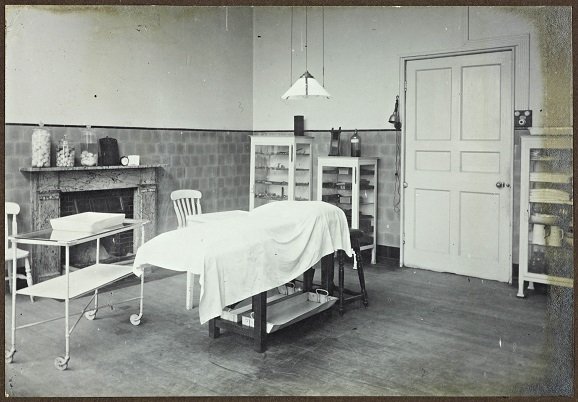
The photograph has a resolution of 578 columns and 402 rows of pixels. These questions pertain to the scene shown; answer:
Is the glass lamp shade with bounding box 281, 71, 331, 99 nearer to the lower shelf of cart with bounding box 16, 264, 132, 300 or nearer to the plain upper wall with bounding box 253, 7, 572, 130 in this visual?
the plain upper wall with bounding box 253, 7, 572, 130

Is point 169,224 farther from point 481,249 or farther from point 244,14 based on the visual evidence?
point 481,249

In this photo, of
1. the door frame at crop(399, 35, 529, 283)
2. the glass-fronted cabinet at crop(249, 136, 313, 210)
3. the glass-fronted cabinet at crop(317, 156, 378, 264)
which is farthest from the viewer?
the glass-fronted cabinet at crop(249, 136, 313, 210)

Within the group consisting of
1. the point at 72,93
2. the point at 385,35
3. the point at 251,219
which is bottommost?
the point at 251,219

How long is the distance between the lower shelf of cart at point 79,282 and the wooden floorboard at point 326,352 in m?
0.51

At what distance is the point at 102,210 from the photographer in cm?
622

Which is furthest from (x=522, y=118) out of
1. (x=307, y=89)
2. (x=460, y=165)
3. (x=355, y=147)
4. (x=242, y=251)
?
(x=242, y=251)

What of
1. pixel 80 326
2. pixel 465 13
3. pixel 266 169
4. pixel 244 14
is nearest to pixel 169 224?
pixel 266 169

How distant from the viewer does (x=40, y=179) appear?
551 centimetres

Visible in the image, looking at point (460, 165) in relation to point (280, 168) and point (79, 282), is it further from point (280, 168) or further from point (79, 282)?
point (79, 282)

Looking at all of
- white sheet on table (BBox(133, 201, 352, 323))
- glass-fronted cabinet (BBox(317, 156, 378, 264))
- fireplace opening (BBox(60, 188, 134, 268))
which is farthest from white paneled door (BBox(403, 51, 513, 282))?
fireplace opening (BBox(60, 188, 134, 268))

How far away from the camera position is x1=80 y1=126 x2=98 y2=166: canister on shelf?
5914 mm

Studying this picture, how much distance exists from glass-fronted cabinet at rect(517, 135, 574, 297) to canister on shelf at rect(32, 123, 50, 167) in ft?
15.6

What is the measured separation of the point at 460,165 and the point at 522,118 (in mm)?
875

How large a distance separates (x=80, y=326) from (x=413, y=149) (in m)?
4.38
